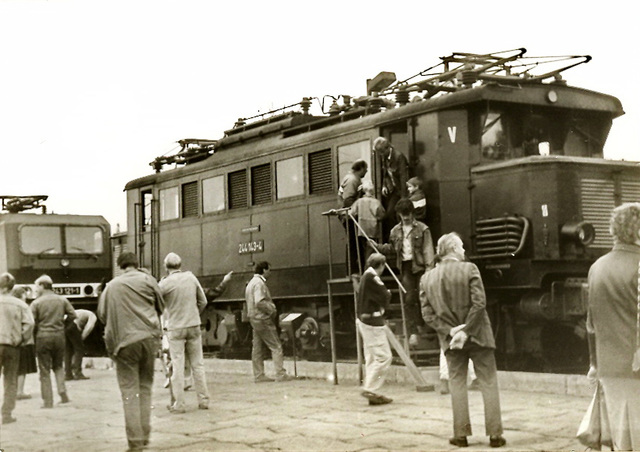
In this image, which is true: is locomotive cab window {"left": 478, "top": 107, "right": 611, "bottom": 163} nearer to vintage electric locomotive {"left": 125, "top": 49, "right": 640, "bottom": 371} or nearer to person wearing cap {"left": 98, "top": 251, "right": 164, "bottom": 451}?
vintage electric locomotive {"left": 125, "top": 49, "right": 640, "bottom": 371}

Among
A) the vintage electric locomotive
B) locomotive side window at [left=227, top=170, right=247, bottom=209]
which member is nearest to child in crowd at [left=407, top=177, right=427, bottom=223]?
the vintage electric locomotive

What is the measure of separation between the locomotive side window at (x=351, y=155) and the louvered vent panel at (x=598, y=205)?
308cm

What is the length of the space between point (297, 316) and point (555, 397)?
561 centimetres

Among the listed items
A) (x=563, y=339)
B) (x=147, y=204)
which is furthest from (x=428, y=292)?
(x=147, y=204)

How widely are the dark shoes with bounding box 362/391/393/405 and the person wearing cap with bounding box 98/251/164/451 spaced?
242 cm

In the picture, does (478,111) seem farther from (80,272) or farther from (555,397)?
(80,272)

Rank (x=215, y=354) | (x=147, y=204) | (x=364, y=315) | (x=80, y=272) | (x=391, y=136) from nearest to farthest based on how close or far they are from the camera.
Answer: (x=364, y=315)
(x=391, y=136)
(x=215, y=354)
(x=147, y=204)
(x=80, y=272)

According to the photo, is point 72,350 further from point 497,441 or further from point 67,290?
point 497,441

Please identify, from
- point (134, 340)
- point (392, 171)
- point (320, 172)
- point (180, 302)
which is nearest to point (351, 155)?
point (320, 172)

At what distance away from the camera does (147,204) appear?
1866 centimetres

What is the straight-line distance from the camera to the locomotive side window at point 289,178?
14.0m

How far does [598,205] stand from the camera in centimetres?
1073

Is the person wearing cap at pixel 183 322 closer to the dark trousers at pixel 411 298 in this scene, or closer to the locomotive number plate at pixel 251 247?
the dark trousers at pixel 411 298

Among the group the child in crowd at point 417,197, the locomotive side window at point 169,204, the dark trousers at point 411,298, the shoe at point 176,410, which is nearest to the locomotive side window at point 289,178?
the child in crowd at point 417,197
